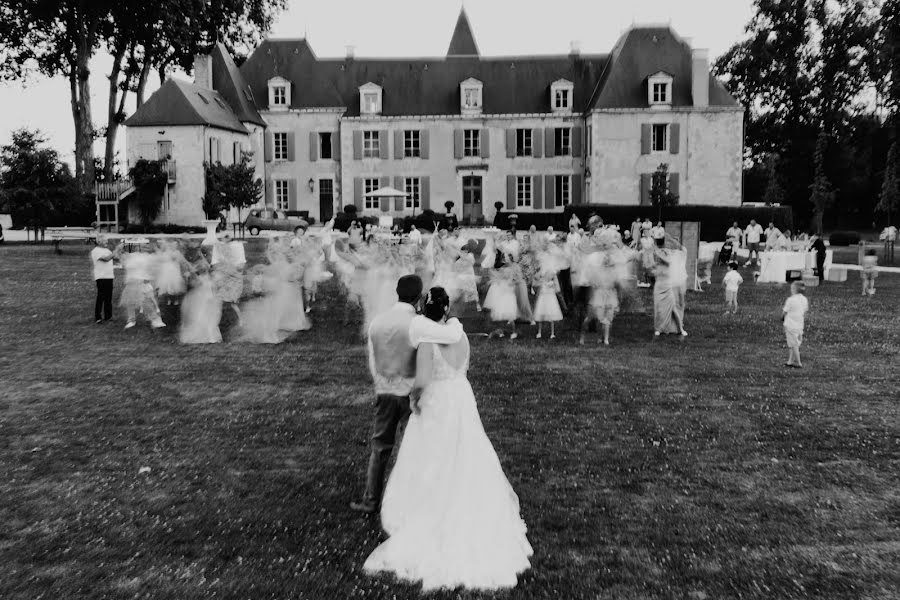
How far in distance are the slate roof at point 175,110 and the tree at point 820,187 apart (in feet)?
94.8

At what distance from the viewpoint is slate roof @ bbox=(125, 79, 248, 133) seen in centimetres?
4278

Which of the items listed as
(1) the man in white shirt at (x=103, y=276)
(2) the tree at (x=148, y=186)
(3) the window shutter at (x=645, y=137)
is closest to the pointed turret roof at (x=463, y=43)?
(3) the window shutter at (x=645, y=137)

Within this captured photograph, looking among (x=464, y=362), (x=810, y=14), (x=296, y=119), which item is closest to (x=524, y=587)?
(x=464, y=362)

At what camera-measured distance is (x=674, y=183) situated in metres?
46.3

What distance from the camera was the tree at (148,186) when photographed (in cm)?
4216

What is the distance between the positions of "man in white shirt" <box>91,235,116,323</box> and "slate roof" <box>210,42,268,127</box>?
103ft

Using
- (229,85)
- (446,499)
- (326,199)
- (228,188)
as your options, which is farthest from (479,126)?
(446,499)

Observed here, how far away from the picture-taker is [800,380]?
11875 mm

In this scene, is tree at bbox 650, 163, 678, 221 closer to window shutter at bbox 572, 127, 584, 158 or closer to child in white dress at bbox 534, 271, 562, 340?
window shutter at bbox 572, 127, 584, 158

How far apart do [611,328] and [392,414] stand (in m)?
10.3

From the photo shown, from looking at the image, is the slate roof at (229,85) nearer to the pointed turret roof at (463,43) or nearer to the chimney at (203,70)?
the chimney at (203,70)

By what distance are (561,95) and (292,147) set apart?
14.1 m

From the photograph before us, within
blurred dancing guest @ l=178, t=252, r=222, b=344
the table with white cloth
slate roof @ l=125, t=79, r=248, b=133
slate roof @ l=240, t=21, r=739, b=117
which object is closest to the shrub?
slate roof @ l=240, t=21, r=739, b=117

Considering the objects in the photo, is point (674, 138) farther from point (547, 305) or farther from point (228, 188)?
point (547, 305)
